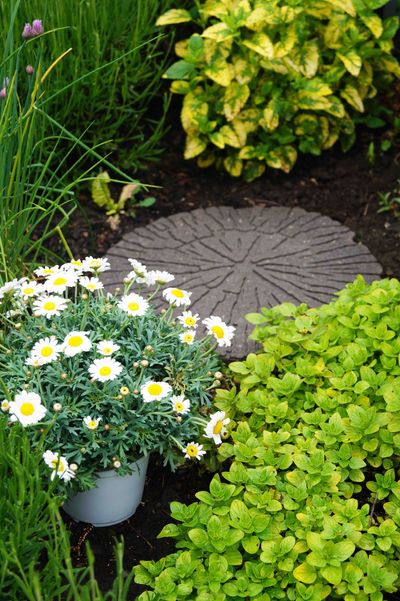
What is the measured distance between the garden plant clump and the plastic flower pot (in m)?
0.20

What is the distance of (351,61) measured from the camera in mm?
3695

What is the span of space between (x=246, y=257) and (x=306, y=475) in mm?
1338

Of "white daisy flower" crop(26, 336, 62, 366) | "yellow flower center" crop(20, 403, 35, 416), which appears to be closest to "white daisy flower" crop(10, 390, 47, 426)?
"yellow flower center" crop(20, 403, 35, 416)

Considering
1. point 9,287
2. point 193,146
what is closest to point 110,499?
point 9,287

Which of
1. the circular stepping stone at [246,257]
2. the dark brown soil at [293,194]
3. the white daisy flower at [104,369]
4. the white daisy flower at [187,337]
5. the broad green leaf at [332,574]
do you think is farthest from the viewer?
the dark brown soil at [293,194]

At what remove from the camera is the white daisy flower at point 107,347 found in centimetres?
221

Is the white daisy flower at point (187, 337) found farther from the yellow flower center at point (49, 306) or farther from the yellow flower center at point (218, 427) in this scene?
the yellow flower center at point (49, 306)

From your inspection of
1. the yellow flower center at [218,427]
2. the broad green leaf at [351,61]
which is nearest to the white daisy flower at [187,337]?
the yellow flower center at [218,427]

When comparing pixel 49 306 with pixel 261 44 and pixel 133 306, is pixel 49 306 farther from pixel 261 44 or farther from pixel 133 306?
pixel 261 44

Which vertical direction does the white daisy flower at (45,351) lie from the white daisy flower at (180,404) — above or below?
above

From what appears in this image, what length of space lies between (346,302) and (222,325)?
57 cm

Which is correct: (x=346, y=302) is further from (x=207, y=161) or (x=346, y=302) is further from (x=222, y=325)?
(x=207, y=161)

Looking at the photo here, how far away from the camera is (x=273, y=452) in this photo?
2.39m

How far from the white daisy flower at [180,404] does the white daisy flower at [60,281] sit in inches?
16.2
